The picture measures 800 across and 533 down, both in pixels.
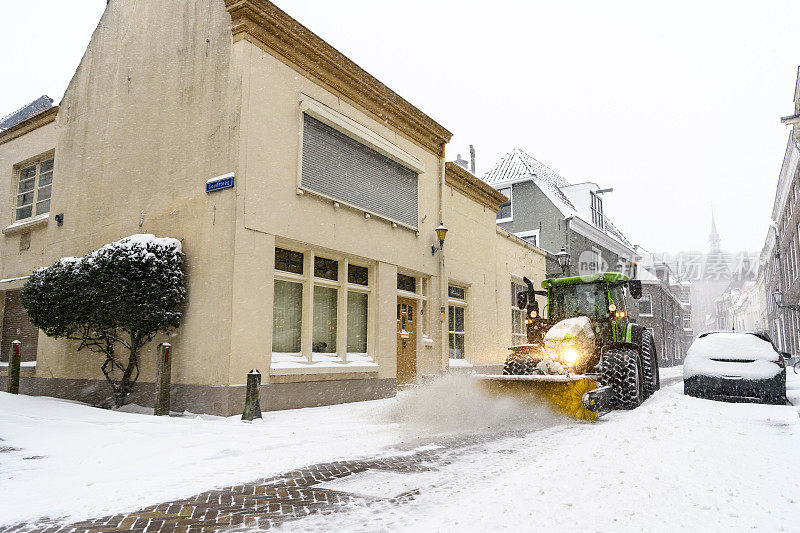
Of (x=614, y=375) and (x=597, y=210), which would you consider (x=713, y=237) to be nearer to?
(x=597, y=210)

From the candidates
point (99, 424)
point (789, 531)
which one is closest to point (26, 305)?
point (99, 424)

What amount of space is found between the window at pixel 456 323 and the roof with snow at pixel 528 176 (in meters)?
11.8

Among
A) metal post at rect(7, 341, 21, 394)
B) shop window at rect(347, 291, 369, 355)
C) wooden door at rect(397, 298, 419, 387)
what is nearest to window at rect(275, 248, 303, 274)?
shop window at rect(347, 291, 369, 355)

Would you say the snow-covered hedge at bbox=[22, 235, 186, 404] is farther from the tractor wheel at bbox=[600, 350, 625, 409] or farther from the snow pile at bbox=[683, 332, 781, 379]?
the snow pile at bbox=[683, 332, 781, 379]

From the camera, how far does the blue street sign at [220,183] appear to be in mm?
9211

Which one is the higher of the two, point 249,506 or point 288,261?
point 288,261

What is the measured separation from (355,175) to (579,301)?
17.7 feet

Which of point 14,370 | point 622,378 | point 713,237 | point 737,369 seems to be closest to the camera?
point 622,378

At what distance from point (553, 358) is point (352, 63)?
24.1 ft

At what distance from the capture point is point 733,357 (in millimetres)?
10375

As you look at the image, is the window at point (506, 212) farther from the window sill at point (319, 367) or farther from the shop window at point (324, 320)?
the shop window at point (324, 320)

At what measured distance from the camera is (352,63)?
459 inches

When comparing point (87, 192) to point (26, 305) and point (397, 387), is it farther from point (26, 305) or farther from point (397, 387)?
point (397, 387)

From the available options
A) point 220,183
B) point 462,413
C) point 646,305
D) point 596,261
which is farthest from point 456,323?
point 646,305
